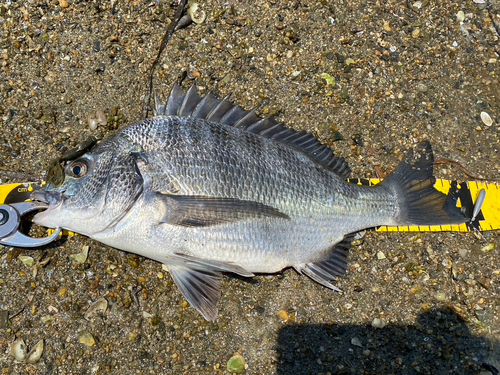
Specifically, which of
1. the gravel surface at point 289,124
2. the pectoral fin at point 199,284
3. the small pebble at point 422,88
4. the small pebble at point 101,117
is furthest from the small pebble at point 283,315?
the small pebble at point 422,88

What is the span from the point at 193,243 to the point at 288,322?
83 centimetres

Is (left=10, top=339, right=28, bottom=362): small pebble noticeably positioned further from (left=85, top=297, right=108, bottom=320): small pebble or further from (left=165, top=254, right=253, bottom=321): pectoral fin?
(left=165, top=254, right=253, bottom=321): pectoral fin

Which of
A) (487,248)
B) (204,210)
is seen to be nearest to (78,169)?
(204,210)

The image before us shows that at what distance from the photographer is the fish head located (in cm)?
206

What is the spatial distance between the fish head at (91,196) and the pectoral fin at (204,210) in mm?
214

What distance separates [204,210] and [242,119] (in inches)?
25.9

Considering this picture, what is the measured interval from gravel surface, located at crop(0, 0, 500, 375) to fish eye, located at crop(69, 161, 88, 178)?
517 millimetres

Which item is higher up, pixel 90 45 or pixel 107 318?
pixel 90 45

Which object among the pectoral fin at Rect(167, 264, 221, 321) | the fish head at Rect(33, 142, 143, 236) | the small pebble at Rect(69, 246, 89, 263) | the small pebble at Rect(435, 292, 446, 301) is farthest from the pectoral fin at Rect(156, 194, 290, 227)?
the small pebble at Rect(435, 292, 446, 301)

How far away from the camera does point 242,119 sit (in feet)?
7.79

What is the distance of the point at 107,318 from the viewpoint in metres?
2.32

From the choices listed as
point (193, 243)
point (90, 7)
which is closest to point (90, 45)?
point (90, 7)

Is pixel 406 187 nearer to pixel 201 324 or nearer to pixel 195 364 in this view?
pixel 201 324

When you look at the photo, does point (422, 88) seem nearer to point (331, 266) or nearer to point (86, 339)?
point (331, 266)
